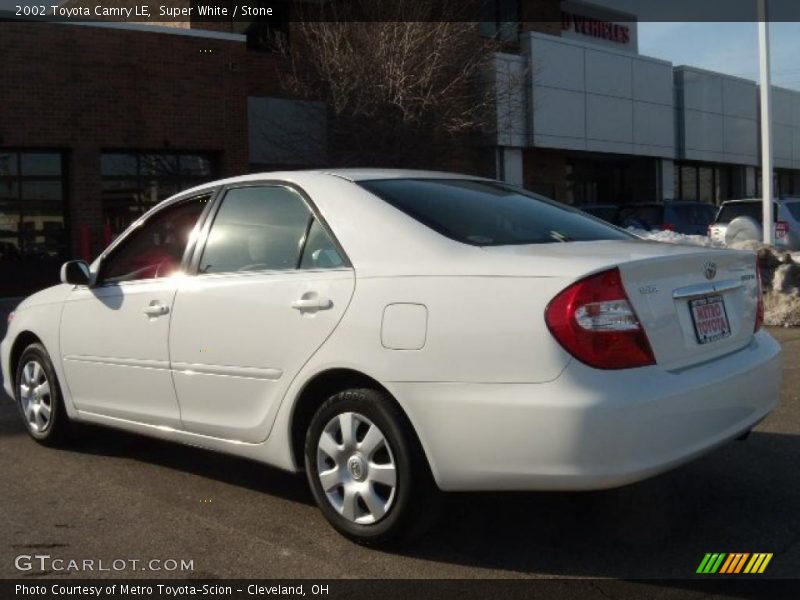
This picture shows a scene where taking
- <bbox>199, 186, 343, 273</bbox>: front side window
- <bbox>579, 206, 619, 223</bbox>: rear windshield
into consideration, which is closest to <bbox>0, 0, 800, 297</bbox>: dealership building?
<bbox>579, 206, 619, 223</bbox>: rear windshield

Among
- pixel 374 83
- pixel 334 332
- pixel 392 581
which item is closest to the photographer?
pixel 392 581

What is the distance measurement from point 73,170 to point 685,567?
54.4 feet

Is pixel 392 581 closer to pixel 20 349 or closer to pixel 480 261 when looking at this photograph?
pixel 480 261

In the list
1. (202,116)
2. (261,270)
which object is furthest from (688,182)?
(261,270)

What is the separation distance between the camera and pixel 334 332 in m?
3.92

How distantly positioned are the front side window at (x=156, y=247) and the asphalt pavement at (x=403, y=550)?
1.13 metres

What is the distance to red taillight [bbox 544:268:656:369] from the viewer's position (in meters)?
3.41

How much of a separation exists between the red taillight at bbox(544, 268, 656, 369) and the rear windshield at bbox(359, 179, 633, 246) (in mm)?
596

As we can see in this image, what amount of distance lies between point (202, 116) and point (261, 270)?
16087mm

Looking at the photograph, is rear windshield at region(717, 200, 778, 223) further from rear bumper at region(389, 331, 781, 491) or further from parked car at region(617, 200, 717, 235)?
rear bumper at region(389, 331, 781, 491)

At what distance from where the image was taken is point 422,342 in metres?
3.64

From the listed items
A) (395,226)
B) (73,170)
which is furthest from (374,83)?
(395,226)

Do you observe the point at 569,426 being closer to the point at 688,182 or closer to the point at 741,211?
the point at 741,211

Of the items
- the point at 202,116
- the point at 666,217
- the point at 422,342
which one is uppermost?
the point at 202,116
